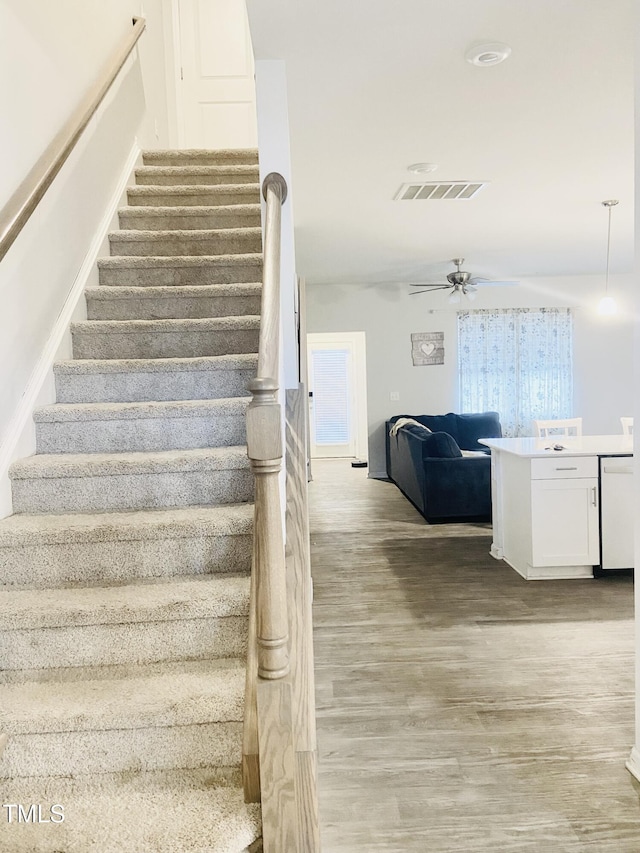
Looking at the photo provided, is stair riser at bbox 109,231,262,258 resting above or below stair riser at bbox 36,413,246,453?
above

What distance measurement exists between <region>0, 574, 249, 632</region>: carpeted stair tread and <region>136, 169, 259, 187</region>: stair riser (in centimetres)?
286

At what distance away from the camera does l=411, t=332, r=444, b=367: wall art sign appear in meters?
8.12

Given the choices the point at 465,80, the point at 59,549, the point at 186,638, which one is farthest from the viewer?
the point at 465,80

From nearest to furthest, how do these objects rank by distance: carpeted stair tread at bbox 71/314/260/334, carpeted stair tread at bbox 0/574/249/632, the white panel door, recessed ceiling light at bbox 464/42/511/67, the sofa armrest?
1. carpeted stair tread at bbox 0/574/249/632
2. recessed ceiling light at bbox 464/42/511/67
3. carpeted stair tread at bbox 71/314/260/334
4. the white panel door
5. the sofa armrest

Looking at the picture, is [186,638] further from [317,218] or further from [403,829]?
[317,218]

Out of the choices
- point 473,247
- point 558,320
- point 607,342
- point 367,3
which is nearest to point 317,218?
point 473,247

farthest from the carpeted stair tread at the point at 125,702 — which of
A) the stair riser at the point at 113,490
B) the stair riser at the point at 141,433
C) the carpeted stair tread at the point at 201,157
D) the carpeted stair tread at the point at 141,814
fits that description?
the carpeted stair tread at the point at 201,157

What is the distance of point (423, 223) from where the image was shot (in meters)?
4.95

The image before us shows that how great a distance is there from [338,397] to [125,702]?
8996mm

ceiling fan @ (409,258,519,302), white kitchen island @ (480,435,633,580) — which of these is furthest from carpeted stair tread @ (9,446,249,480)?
ceiling fan @ (409,258,519,302)

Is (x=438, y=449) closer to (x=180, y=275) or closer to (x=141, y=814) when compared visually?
(x=180, y=275)

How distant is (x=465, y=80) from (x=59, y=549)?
2.40 meters

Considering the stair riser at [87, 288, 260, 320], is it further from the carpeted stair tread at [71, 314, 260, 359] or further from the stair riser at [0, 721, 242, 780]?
the stair riser at [0, 721, 242, 780]

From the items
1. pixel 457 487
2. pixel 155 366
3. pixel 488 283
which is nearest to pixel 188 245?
pixel 155 366
